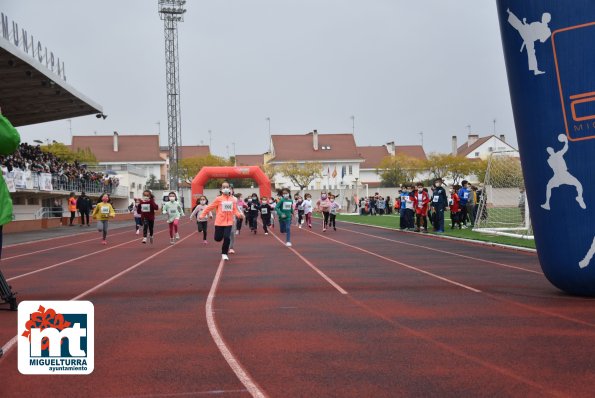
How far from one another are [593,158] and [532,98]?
104 centimetres

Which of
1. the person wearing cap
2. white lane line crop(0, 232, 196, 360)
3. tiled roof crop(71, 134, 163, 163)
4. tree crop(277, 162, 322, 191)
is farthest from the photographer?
tiled roof crop(71, 134, 163, 163)

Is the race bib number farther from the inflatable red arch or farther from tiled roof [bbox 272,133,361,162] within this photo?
tiled roof [bbox 272,133,361,162]

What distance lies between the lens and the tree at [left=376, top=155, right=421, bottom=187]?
88.8 meters

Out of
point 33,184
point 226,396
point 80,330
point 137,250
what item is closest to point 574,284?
point 226,396

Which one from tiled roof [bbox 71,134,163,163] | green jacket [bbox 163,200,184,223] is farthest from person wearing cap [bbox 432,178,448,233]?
tiled roof [bbox 71,134,163,163]

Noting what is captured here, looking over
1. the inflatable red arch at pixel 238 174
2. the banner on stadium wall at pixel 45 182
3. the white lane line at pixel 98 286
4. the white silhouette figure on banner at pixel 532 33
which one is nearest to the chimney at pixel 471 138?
the inflatable red arch at pixel 238 174

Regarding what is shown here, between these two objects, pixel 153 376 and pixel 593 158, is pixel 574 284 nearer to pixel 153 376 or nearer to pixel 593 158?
pixel 593 158

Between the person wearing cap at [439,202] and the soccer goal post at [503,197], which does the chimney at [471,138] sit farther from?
the person wearing cap at [439,202]

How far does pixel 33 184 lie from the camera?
33.8 m

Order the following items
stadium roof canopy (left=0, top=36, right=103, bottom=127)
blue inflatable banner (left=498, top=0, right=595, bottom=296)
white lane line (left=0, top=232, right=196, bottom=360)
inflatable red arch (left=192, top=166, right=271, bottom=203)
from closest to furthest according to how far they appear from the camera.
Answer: white lane line (left=0, top=232, right=196, bottom=360) < blue inflatable banner (left=498, top=0, right=595, bottom=296) < stadium roof canopy (left=0, top=36, right=103, bottom=127) < inflatable red arch (left=192, top=166, right=271, bottom=203)

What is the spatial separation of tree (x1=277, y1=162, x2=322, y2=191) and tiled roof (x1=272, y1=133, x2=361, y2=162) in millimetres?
3261

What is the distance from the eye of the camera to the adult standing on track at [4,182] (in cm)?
660

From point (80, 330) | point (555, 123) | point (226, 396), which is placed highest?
point (555, 123)

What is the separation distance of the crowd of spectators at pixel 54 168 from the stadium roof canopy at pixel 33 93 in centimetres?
204
